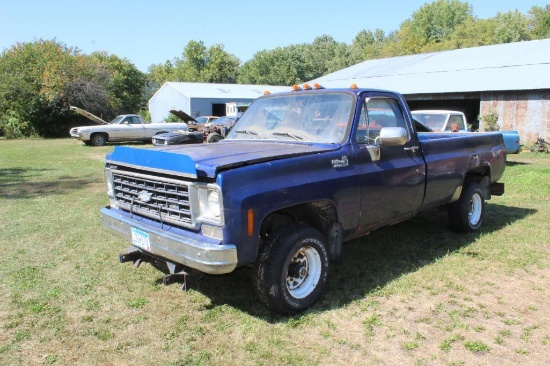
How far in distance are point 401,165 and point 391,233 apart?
1.84m

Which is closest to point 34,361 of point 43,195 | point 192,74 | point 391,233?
point 391,233

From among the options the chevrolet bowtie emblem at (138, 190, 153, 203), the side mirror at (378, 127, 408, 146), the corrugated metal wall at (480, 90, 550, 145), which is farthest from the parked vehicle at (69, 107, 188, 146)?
the side mirror at (378, 127, 408, 146)

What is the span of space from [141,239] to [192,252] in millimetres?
770

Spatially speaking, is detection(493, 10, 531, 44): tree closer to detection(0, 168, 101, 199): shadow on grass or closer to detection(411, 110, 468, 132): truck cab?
detection(411, 110, 468, 132): truck cab

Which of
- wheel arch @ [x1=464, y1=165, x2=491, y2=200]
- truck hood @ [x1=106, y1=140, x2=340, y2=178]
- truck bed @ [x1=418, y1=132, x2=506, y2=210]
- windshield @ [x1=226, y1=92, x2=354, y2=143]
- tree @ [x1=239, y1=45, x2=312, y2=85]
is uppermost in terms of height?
tree @ [x1=239, y1=45, x2=312, y2=85]

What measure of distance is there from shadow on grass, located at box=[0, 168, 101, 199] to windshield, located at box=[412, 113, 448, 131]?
904cm

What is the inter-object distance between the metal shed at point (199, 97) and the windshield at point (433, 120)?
23705 mm

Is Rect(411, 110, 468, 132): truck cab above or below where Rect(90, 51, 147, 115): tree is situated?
below

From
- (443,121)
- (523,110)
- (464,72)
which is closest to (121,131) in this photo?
(443,121)

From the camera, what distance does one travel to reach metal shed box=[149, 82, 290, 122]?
3784cm

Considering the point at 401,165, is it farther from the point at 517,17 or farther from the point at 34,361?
the point at 517,17

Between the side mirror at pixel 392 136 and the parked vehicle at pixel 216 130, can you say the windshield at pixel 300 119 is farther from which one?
the parked vehicle at pixel 216 130

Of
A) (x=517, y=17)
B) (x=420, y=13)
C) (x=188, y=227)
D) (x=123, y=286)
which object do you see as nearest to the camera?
(x=188, y=227)

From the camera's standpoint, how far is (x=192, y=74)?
8306cm
